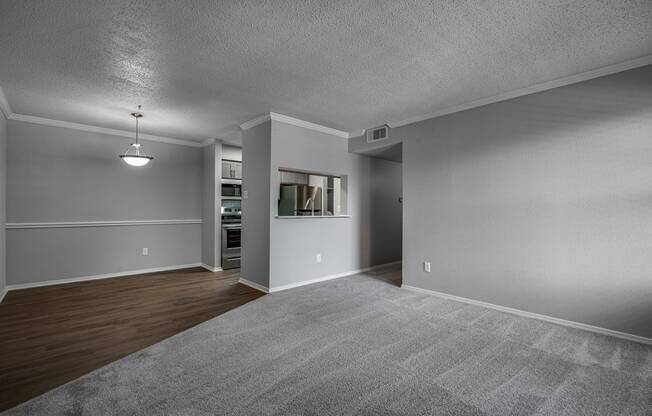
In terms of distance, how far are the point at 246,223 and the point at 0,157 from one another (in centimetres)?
316

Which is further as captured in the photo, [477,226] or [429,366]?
[477,226]

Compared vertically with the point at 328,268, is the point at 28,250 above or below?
above

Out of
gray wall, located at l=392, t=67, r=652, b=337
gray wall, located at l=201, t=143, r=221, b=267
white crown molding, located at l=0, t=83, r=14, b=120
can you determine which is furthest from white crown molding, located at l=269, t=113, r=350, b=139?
white crown molding, located at l=0, t=83, r=14, b=120

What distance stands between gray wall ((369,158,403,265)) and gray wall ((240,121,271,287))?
7.21 feet

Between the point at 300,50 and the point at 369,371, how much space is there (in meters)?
2.57

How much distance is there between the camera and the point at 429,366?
221 cm

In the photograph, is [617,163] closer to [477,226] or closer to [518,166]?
[518,166]

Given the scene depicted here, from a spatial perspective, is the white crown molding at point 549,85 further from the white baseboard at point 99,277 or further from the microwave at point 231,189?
the white baseboard at point 99,277

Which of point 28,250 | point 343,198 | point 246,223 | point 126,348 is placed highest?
point 343,198

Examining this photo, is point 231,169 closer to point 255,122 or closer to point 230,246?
point 230,246

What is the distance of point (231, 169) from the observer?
585 centimetres

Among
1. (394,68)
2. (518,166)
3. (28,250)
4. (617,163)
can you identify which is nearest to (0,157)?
(28,250)

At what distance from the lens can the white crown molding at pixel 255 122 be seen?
13.7ft

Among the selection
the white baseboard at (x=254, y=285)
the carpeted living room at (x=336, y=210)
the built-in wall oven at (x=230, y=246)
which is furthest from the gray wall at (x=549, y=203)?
the built-in wall oven at (x=230, y=246)
